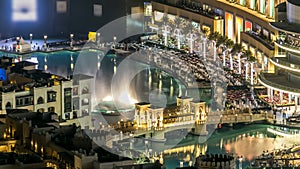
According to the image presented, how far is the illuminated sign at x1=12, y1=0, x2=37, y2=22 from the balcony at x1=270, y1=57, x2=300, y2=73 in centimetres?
2246

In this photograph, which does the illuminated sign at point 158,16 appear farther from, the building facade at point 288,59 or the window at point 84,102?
the window at point 84,102

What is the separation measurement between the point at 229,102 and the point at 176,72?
622 centimetres

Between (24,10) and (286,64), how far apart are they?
2408 cm

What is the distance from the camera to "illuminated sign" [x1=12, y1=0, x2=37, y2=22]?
190ft

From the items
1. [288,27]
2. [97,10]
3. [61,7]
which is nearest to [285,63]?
[288,27]

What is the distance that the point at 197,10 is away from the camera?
173 feet

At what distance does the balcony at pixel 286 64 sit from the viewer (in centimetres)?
3562

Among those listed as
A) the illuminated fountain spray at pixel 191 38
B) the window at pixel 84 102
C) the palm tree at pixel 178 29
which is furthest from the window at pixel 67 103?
the palm tree at pixel 178 29

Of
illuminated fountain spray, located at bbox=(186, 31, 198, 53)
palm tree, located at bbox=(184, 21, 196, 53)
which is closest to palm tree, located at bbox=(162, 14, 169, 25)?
palm tree, located at bbox=(184, 21, 196, 53)

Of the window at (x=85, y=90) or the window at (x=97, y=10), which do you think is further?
the window at (x=97, y=10)

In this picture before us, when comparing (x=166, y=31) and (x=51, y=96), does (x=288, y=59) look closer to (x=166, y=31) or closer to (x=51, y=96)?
(x=51, y=96)

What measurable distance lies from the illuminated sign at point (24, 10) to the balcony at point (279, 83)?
70.6ft

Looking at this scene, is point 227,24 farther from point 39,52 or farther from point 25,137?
point 25,137

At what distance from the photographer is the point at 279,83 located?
3656cm
